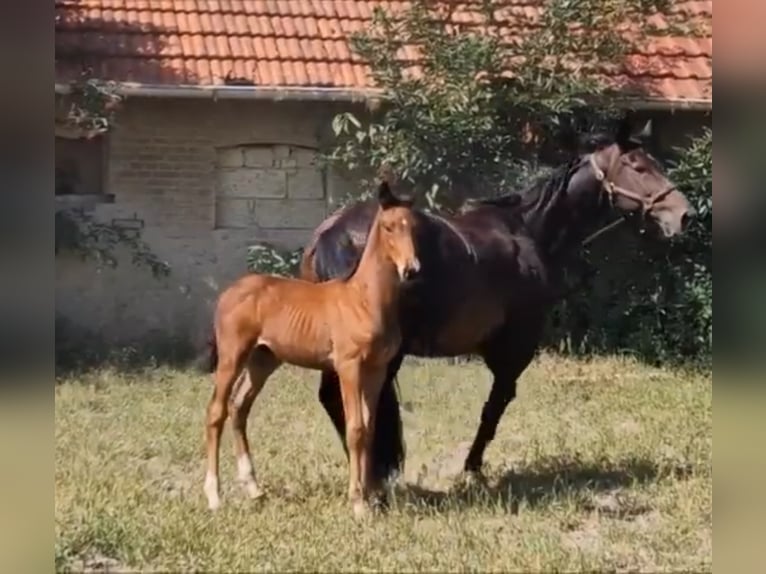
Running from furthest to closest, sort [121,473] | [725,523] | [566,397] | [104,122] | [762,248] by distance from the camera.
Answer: [566,397]
[104,122]
[121,473]
[725,523]
[762,248]

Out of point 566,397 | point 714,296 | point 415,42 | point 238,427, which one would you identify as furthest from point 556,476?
point 415,42

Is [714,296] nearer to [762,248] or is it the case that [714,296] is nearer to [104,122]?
[762,248]

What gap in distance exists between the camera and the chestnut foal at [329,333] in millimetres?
2650

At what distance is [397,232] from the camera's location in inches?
102

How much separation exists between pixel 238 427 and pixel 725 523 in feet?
3.91

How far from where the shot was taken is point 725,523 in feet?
6.73

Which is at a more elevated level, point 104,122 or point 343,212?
point 104,122

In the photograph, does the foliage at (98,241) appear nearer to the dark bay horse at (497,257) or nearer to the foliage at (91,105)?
the foliage at (91,105)

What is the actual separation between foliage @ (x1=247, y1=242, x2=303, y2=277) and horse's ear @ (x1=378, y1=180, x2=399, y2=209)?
0.36 metres

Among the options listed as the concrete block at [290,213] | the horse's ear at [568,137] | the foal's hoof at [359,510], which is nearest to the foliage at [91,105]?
the concrete block at [290,213]

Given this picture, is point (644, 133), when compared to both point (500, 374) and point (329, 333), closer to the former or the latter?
point (500, 374)

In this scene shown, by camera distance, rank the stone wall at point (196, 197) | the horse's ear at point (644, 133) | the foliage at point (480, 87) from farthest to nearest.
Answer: the foliage at point (480, 87) → the horse's ear at point (644, 133) → the stone wall at point (196, 197)

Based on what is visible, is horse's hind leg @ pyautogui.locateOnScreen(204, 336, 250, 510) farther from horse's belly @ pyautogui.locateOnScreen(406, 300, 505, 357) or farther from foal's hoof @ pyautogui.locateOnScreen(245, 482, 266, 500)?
horse's belly @ pyautogui.locateOnScreen(406, 300, 505, 357)

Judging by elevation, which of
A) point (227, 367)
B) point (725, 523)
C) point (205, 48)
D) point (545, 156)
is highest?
point (205, 48)
